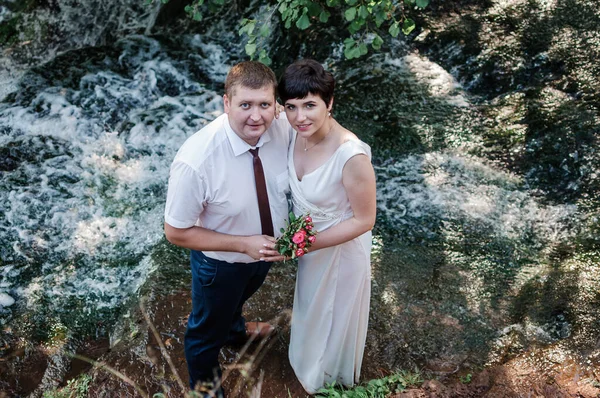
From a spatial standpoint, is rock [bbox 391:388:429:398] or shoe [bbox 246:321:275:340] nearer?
rock [bbox 391:388:429:398]

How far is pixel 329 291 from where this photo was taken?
10.1ft

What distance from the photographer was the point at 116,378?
11.7 ft

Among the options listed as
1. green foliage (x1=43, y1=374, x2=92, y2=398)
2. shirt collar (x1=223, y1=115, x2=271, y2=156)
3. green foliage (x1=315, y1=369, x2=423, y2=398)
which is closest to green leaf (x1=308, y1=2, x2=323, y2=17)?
shirt collar (x1=223, y1=115, x2=271, y2=156)

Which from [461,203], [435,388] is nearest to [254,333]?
[435,388]

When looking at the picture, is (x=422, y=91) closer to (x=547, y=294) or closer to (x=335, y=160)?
(x=547, y=294)

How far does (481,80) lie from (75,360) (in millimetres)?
4911

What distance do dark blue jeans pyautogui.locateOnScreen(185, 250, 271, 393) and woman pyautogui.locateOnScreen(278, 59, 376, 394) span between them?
34 centimetres

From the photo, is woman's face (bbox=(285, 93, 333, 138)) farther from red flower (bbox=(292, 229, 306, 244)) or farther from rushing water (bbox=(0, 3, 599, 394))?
rushing water (bbox=(0, 3, 599, 394))

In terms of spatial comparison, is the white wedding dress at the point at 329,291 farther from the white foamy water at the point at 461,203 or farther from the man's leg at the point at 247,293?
the white foamy water at the point at 461,203

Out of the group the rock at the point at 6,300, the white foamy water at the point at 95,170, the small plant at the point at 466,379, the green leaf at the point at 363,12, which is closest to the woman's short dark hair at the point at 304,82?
the green leaf at the point at 363,12

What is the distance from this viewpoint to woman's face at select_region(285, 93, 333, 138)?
8.58ft

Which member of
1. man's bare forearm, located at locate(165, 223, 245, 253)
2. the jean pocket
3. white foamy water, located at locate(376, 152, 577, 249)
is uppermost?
man's bare forearm, located at locate(165, 223, 245, 253)

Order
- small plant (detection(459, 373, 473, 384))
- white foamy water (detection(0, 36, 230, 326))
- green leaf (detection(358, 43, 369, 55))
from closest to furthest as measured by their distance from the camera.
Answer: small plant (detection(459, 373, 473, 384))
green leaf (detection(358, 43, 369, 55))
white foamy water (detection(0, 36, 230, 326))

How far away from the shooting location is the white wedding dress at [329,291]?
108 inches
